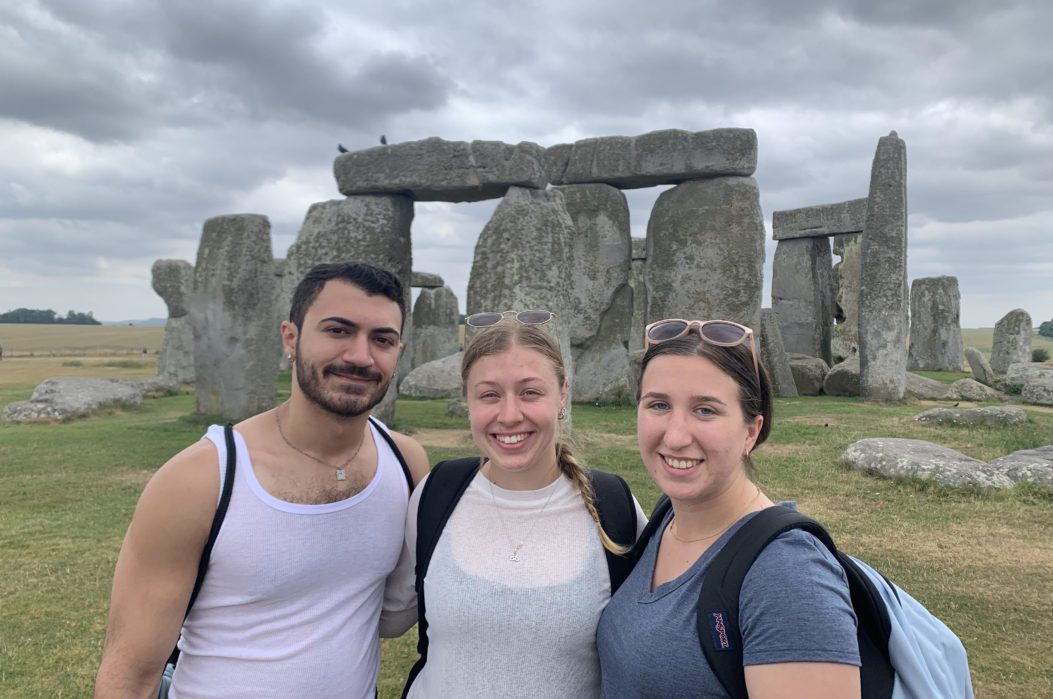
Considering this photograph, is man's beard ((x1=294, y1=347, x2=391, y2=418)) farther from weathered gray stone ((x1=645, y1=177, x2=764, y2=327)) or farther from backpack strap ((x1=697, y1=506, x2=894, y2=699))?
weathered gray stone ((x1=645, y1=177, x2=764, y2=327))

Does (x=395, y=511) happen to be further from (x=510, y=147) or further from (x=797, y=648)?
(x=510, y=147)

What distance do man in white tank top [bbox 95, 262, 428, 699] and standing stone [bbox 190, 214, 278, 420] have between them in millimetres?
7618

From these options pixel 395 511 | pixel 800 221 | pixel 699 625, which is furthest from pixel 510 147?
pixel 800 221

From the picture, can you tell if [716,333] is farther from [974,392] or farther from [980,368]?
[980,368]

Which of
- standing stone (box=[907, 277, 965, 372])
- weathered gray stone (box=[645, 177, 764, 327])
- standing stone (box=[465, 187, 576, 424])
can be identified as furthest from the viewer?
standing stone (box=[907, 277, 965, 372])

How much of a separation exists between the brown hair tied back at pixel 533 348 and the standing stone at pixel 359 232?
664 cm

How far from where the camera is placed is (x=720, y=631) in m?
1.30

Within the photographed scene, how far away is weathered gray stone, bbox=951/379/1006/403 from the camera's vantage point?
11.9m

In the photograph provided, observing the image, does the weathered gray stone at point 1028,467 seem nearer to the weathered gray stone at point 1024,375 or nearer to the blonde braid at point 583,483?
the blonde braid at point 583,483

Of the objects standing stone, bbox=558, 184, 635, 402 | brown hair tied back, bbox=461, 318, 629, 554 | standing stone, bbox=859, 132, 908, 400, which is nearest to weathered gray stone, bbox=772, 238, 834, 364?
standing stone, bbox=859, 132, 908, 400

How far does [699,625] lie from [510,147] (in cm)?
711

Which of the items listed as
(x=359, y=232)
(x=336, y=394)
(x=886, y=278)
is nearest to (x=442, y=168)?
(x=359, y=232)

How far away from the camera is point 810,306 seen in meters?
17.2

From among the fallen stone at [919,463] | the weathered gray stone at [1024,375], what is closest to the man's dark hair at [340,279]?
the fallen stone at [919,463]
